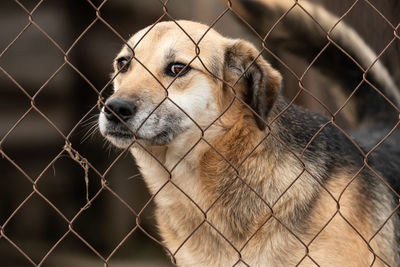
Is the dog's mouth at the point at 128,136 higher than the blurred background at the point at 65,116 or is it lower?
higher

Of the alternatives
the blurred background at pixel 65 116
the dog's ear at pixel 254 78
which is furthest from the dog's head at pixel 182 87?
the blurred background at pixel 65 116

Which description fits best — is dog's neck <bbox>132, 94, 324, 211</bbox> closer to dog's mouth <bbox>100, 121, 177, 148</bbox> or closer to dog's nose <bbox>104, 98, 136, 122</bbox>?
dog's mouth <bbox>100, 121, 177, 148</bbox>

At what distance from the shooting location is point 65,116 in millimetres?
6207

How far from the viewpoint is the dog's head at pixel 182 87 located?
2.93m

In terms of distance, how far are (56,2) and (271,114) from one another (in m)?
3.44

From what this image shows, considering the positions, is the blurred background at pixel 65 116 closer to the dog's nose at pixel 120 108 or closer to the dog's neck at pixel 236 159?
the dog's neck at pixel 236 159

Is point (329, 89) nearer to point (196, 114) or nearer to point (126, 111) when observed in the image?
point (196, 114)

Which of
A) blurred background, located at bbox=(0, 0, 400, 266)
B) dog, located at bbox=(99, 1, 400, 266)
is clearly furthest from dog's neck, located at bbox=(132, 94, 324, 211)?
blurred background, located at bbox=(0, 0, 400, 266)

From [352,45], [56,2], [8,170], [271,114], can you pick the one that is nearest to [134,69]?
[271,114]

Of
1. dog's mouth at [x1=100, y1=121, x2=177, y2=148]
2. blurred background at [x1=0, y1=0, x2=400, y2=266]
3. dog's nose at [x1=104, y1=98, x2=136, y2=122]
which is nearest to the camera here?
dog's nose at [x1=104, y1=98, x2=136, y2=122]

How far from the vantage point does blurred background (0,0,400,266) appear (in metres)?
5.97

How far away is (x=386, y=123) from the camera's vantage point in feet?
15.3

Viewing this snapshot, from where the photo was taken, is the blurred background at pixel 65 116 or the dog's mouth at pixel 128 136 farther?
the blurred background at pixel 65 116

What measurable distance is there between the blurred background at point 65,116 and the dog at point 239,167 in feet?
7.60
